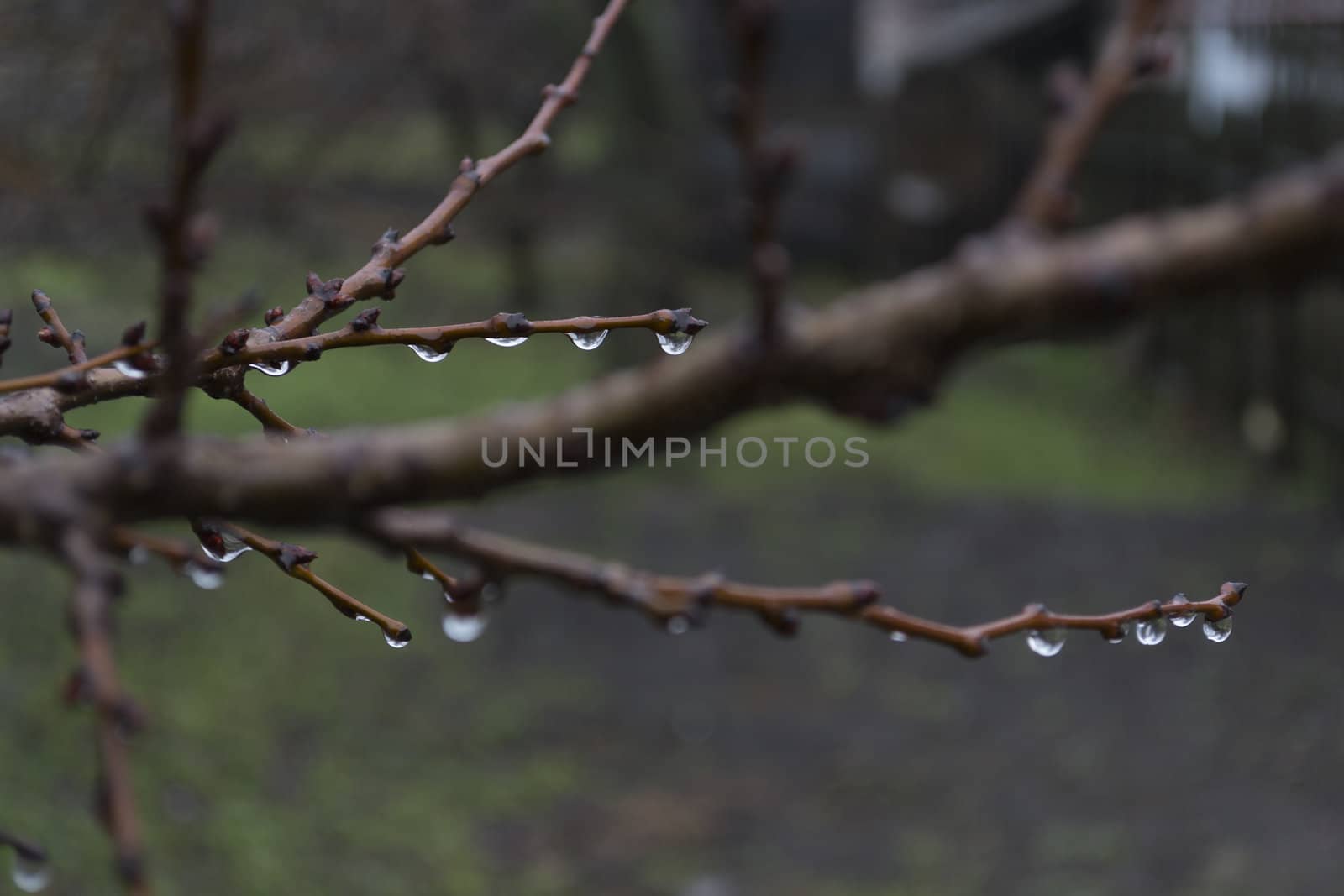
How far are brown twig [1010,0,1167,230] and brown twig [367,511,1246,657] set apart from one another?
1.34ft

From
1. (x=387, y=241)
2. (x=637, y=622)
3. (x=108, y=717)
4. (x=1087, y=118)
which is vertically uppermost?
(x=637, y=622)

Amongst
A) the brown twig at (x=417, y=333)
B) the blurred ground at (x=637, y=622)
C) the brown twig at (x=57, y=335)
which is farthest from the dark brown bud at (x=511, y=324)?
the blurred ground at (x=637, y=622)

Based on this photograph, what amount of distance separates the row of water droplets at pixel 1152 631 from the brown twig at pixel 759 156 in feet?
1.13

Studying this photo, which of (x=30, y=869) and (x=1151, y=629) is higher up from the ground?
(x=1151, y=629)

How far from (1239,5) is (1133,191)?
1176 millimetres

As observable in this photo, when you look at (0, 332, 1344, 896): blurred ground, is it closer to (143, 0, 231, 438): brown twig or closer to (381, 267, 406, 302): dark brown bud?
(381, 267, 406, 302): dark brown bud

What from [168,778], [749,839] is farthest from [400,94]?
[749,839]

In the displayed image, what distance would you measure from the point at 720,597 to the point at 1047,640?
311 millimetres

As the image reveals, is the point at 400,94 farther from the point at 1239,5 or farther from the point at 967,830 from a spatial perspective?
the point at 1239,5

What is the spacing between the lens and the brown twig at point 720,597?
999 millimetres

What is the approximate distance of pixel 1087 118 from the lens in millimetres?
1378

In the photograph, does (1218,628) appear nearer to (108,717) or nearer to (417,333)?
(417,333)

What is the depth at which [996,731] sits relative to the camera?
5.00 metres

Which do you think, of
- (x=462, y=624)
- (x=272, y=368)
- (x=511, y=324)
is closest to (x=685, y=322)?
(x=511, y=324)
